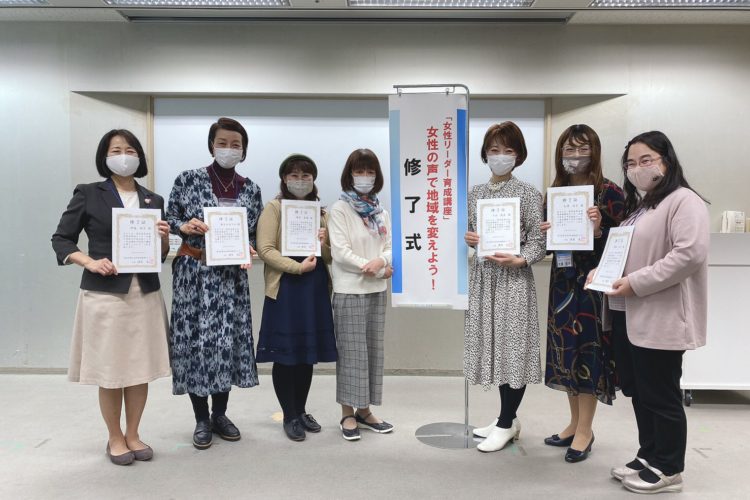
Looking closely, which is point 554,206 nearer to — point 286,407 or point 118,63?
point 286,407

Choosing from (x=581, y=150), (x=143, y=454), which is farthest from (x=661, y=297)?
(x=143, y=454)

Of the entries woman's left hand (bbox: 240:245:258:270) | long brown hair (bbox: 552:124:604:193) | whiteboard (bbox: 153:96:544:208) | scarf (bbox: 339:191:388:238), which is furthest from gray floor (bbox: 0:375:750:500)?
whiteboard (bbox: 153:96:544:208)

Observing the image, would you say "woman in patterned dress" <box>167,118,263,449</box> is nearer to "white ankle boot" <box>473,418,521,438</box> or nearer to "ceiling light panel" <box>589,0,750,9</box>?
"white ankle boot" <box>473,418,521,438</box>

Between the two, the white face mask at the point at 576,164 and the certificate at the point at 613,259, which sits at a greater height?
the white face mask at the point at 576,164

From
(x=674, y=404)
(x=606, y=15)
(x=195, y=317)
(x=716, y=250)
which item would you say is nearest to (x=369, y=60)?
(x=606, y=15)

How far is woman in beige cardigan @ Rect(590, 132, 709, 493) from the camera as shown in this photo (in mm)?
1859

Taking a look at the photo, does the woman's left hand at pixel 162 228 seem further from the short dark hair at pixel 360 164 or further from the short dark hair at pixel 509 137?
the short dark hair at pixel 509 137

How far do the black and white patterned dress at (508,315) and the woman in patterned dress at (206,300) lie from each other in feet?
3.88

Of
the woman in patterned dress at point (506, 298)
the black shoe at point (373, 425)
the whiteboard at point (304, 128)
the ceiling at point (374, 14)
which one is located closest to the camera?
the woman in patterned dress at point (506, 298)

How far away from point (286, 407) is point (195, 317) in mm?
724

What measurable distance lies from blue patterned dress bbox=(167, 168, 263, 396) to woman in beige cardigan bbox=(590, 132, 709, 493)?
71.7 inches

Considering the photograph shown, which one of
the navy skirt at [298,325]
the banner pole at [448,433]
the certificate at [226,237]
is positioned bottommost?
the banner pole at [448,433]

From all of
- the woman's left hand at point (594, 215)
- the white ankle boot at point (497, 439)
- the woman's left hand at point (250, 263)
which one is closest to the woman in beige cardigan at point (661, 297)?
the woman's left hand at point (594, 215)

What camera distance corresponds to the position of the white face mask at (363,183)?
255 cm
